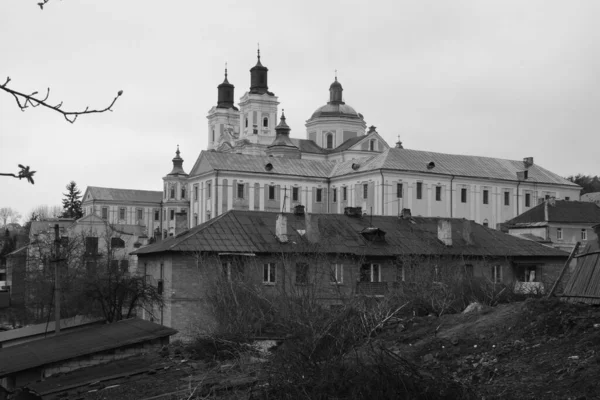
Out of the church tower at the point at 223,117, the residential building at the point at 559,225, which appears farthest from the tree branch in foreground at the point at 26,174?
the church tower at the point at 223,117

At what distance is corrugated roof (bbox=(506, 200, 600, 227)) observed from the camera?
60.2 metres

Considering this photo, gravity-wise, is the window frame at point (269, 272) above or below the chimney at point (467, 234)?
below

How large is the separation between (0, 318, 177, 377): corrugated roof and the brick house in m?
5.97

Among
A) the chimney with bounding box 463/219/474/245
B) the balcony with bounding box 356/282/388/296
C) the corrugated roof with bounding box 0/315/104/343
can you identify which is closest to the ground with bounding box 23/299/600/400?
the corrugated roof with bounding box 0/315/104/343

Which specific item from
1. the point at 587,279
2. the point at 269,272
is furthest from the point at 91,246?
the point at 587,279

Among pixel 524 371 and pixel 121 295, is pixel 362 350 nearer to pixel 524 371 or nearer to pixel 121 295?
pixel 524 371

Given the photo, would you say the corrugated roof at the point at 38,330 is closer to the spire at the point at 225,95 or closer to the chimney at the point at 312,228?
the chimney at the point at 312,228

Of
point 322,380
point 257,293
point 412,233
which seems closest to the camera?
point 322,380

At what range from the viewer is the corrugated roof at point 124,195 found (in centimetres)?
11125

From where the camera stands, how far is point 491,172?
76625mm

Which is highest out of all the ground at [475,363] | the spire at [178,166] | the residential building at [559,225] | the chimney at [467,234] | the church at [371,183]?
the spire at [178,166]

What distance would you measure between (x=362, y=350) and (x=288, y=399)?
3600 mm

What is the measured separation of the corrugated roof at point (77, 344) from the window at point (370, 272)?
12.6 meters

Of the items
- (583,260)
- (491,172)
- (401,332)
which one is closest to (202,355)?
(401,332)
